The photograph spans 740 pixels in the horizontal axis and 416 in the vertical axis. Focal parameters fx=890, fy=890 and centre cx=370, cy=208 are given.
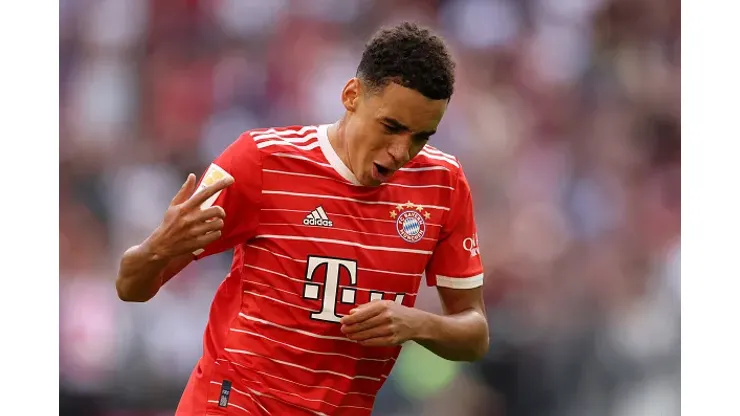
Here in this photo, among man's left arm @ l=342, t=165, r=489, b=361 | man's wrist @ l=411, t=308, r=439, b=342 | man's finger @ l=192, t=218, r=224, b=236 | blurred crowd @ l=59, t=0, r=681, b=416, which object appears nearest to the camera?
man's finger @ l=192, t=218, r=224, b=236

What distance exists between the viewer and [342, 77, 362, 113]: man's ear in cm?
260

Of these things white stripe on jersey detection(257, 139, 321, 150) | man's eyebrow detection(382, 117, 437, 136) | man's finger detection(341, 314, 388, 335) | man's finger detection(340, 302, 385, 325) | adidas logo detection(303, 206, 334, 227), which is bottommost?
man's finger detection(341, 314, 388, 335)

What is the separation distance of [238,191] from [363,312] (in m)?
0.50

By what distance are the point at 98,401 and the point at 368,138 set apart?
9.84 ft

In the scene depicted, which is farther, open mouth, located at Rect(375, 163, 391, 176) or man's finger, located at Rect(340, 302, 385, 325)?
open mouth, located at Rect(375, 163, 391, 176)

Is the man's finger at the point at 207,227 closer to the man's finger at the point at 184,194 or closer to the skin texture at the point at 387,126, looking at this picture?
the man's finger at the point at 184,194

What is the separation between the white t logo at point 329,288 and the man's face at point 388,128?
262mm

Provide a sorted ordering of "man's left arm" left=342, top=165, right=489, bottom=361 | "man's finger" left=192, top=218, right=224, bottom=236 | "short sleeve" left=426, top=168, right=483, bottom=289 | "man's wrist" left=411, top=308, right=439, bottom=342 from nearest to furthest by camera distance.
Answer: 1. "man's finger" left=192, top=218, right=224, bottom=236
2. "man's wrist" left=411, top=308, right=439, bottom=342
3. "man's left arm" left=342, top=165, right=489, bottom=361
4. "short sleeve" left=426, top=168, right=483, bottom=289

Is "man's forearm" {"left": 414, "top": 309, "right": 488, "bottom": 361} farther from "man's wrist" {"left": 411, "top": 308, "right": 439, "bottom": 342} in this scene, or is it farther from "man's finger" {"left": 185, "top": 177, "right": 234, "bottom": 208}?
"man's finger" {"left": 185, "top": 177, "right": 234, "bottom": 208}

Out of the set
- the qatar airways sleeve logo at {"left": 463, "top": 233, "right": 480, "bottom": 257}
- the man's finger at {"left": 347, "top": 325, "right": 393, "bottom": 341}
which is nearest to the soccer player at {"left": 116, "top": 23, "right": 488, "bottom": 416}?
the man's finger at {"left": 347, "top": 325, "right": 393, "bottom": 341}

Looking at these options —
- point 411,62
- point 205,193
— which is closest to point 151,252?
point 205,193

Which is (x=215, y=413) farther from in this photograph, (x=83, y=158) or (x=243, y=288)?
(x=83, y=158)

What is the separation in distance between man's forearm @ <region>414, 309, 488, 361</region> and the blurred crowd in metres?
Result: 2.32

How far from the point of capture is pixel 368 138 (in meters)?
2.52
